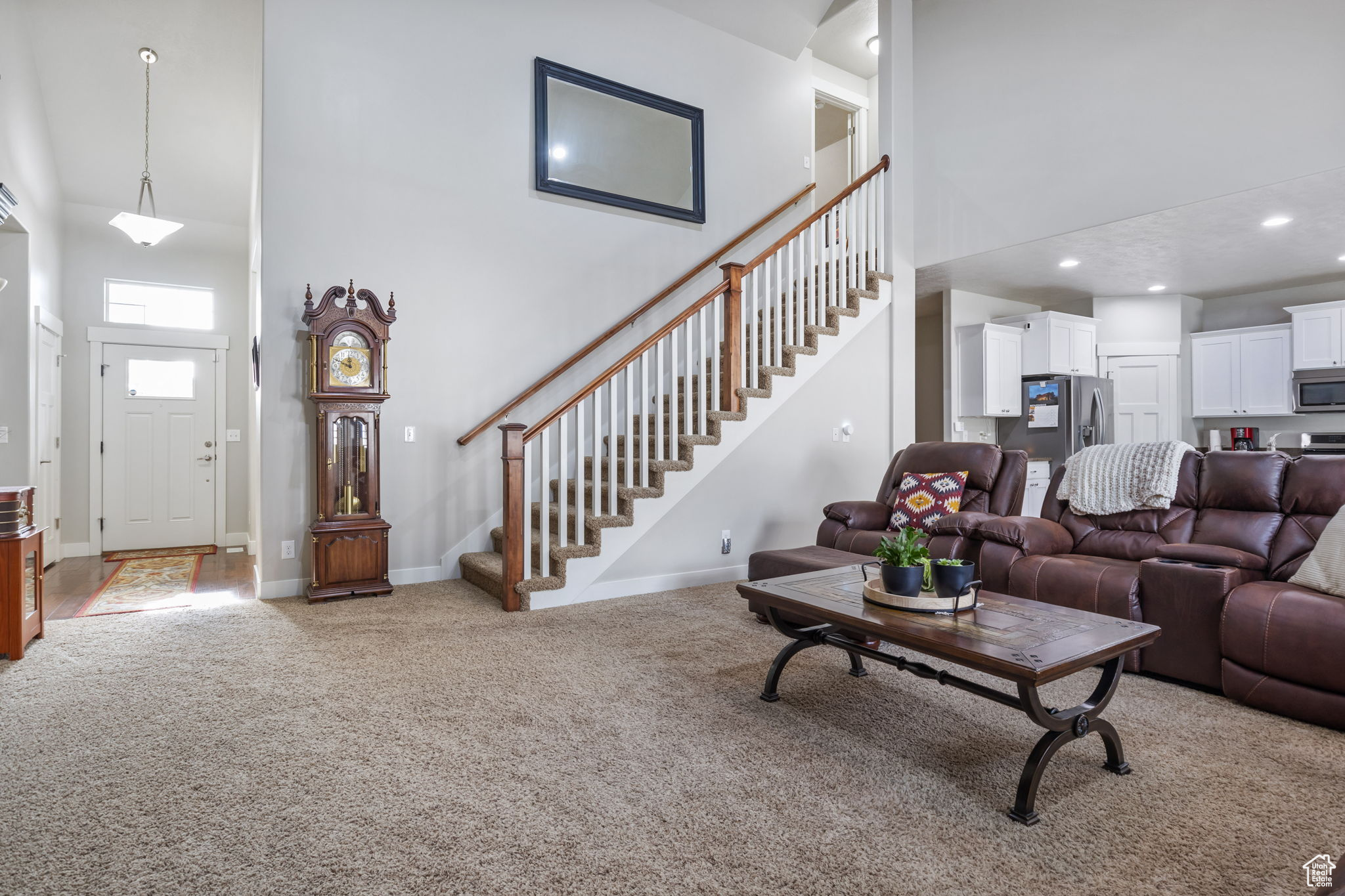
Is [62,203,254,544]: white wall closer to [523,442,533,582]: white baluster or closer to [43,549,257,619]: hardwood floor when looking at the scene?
[43,549,257,619]: hardwood floor

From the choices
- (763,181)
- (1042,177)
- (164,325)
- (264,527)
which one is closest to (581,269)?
(763,181)

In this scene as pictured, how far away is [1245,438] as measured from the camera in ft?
22.0

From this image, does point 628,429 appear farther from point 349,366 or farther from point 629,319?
point 349,366

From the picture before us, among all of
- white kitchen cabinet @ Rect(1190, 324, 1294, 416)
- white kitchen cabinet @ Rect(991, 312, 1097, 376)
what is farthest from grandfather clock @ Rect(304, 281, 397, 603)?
white kitchen cabinet @ Rect(1190, 324, 1294, 416)

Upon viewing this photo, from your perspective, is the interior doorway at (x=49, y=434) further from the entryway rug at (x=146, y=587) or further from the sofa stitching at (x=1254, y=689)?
the sofa stitching at (x=1254, y=689)

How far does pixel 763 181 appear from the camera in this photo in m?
6.27

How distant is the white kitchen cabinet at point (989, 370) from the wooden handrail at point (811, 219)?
6.99 feet

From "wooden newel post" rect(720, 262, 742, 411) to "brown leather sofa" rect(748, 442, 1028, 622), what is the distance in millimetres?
1018

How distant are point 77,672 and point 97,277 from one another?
4666 mm

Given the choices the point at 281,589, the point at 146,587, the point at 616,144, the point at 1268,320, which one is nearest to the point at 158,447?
the point at 146,587

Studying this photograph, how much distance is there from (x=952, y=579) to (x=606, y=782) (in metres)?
1.24

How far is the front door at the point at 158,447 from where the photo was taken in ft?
20.3

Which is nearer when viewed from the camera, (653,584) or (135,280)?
(653,584)

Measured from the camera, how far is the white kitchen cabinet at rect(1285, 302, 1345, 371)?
244 inches
